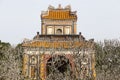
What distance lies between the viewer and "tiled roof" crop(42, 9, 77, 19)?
1743 inches

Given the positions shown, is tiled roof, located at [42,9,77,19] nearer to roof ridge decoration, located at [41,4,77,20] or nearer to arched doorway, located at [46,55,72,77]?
roof ridge decoration, located at [41,4,77,20]

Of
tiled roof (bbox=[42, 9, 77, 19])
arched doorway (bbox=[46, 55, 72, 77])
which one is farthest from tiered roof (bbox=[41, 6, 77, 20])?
arched doorway (bbox=[46, 55, 72, 77])

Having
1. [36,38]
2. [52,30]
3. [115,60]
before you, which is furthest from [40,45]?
[115,60]

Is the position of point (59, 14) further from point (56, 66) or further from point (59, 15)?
point (56, 66)

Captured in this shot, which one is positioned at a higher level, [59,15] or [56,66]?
[59,15]

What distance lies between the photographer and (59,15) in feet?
146

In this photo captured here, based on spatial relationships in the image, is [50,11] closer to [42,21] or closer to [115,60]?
[42,21]

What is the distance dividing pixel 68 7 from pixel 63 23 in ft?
8.18

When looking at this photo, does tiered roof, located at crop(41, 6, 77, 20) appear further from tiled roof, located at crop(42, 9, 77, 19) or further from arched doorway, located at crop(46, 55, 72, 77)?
arched doorway, located at crop(46, 55, 72, 77)

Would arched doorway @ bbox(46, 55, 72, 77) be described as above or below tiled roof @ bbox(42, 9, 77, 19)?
below

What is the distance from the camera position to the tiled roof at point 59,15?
44.3 meters

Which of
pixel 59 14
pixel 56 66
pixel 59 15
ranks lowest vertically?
pixel 56 66

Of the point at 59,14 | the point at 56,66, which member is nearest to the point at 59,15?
the point at 59,14

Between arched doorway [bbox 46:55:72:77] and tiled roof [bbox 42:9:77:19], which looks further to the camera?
tiled roof [bbox 42:9:77:19]
